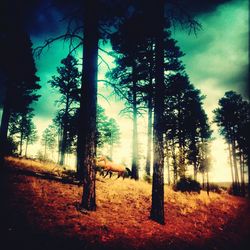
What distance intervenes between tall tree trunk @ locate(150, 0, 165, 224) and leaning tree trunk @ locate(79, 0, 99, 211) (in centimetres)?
250

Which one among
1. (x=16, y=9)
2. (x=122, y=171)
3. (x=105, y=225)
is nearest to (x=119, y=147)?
(x=122, y=171)

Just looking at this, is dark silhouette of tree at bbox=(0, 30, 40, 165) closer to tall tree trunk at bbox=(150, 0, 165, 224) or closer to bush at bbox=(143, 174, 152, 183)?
tall tree trunk at bbox=(150, 0, 165, 224)

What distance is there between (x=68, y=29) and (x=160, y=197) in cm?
845

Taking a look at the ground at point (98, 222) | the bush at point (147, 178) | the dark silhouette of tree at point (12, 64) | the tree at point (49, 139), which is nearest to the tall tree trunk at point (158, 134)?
the ground at point (98, 222)

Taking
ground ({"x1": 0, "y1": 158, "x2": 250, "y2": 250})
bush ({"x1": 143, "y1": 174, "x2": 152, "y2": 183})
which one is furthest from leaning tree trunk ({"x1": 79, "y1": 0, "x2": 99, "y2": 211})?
bush ({"x1": 143, "y1": 174, "x2": 152, "y2": 183})

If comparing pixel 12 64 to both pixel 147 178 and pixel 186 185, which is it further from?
pixel 186 185

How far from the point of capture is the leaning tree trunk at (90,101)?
23.7ft

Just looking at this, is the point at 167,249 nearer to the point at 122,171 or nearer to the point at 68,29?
the point at 68,29

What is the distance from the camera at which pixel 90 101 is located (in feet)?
25.2

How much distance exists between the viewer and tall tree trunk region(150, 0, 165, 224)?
779 centimetres

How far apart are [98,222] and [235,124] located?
2954 cm

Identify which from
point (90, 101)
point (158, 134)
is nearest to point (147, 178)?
point (158, 134)

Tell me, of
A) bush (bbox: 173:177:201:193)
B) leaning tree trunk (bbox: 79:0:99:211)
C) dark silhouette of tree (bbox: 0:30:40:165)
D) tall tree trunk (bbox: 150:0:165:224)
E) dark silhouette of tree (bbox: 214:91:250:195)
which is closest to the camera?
leaning tree trunk (bbox: 79:0:99:211)

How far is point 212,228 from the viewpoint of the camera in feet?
29.4
